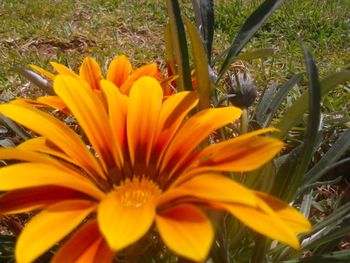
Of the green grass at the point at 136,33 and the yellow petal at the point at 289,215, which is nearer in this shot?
the yellow petal at the point at 289,215

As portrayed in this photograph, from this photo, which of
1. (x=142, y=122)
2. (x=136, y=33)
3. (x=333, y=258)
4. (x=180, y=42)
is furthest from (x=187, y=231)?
(x=136, y=33)

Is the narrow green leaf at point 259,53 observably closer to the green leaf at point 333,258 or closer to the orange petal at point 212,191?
the green leaf at point 333,258

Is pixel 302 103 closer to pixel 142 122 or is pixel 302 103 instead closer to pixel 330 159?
pixel 330 159

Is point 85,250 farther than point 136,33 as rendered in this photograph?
No

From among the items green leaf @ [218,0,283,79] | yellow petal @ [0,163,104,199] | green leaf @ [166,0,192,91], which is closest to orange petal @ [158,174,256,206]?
yellow petal @ [0,163,104,199]

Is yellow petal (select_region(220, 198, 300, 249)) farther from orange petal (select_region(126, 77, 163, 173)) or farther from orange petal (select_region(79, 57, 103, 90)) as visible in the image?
orange petal (select_region(79, 57, 103, 90))

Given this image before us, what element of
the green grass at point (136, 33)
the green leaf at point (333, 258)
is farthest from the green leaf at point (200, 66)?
the green grass at point (136, 33)
